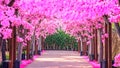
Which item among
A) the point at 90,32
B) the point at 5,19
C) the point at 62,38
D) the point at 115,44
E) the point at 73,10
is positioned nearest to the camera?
the point at 73,10

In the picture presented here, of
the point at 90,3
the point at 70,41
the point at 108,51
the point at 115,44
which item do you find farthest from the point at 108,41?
the point at 70,41

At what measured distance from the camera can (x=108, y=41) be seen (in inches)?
725

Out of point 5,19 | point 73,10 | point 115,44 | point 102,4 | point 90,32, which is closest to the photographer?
point 102,4

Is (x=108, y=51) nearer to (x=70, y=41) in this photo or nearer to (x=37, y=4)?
(x=37, y=4)

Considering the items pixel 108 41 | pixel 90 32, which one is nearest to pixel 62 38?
pixel 90 32

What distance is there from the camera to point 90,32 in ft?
112

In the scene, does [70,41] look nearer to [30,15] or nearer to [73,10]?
[30,15]

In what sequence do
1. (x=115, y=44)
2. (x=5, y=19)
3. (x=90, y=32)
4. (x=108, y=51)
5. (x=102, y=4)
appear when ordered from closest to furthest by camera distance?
(x=102, y=4) → (x=5, y=19) → (x=108, y=51) → (x=115, y=44) → (x=90, y=32)

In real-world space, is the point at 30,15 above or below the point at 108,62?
above

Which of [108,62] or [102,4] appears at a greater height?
[102,4]

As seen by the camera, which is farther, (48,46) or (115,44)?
(48,46)

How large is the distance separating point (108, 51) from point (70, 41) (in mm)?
49239

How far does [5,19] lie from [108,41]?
749 centimetres

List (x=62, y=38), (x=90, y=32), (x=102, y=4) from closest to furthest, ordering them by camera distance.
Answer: (x=102, y=4), (x=90, y=32), (x=62, y=38)
